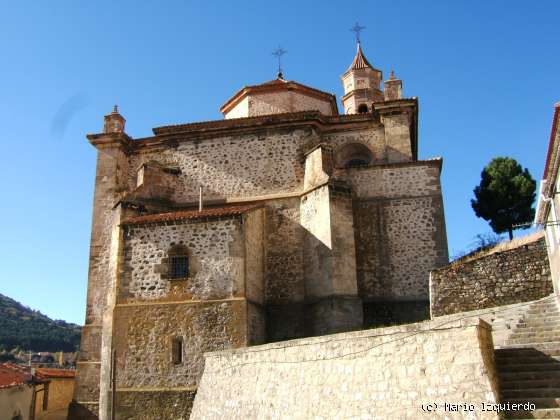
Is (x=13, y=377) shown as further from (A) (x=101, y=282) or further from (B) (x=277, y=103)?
(B) (x=277, y=103)

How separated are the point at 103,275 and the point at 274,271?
599 cm

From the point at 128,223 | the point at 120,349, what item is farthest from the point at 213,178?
the point at 120,349

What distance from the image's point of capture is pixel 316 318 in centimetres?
1597

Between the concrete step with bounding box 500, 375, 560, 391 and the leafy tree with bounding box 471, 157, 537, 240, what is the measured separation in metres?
14.9

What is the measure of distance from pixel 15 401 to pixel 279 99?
14935 mm

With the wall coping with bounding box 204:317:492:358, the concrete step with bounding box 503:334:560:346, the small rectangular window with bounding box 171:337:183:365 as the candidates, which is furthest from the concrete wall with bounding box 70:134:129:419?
the concrete step with bounding box 503:334:560:346

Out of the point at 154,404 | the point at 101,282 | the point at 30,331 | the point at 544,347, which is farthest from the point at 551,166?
the point at 30,331

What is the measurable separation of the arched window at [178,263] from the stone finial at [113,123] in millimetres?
7049

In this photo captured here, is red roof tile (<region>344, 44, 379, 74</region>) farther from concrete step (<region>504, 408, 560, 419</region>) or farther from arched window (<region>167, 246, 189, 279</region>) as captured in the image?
concrete step (<region>504, 408, 560, 419</region>)

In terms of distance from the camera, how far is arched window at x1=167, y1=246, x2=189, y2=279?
50.8ft

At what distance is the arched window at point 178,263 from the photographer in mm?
15484

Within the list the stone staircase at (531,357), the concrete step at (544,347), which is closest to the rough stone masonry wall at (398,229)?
the stone staircase at (531,357)

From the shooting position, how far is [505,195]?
22.6 meters

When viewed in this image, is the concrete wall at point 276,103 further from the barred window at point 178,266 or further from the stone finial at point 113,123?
the barred window at point 178,266
